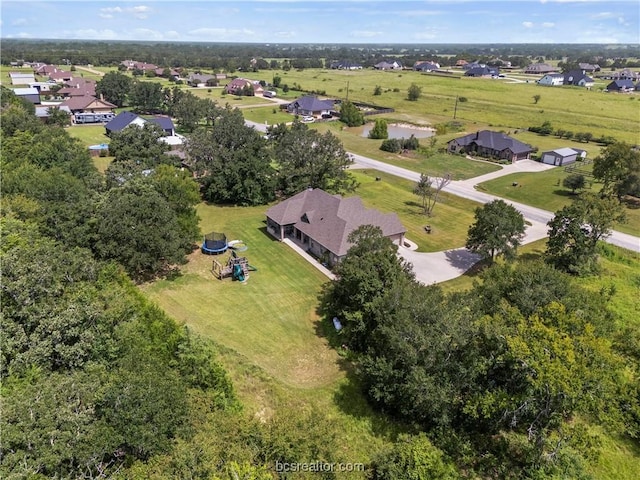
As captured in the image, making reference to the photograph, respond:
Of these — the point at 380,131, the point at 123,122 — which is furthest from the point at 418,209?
the point at 123,122

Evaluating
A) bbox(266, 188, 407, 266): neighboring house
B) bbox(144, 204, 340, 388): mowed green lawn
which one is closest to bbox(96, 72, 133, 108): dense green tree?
bbox(266, 188, 407, 266): neighboring house

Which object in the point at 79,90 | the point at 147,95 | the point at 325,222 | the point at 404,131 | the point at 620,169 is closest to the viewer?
the point at 325,222

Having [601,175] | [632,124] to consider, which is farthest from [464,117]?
[601,175]

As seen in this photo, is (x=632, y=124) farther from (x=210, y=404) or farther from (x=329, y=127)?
(x=210, y=404)

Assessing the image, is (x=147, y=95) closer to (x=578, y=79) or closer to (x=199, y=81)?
(x=199, y=81)

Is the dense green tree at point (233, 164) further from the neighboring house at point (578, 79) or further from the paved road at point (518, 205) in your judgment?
the neighboring house at point (578, 79)

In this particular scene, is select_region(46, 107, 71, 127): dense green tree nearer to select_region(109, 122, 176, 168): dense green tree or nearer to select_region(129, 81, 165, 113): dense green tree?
select_region(129, 81, 165, 113): dense green tree

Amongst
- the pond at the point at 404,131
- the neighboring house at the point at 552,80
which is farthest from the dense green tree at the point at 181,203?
the neighboring house at the point at 552,80

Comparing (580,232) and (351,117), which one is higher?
(351,117)
